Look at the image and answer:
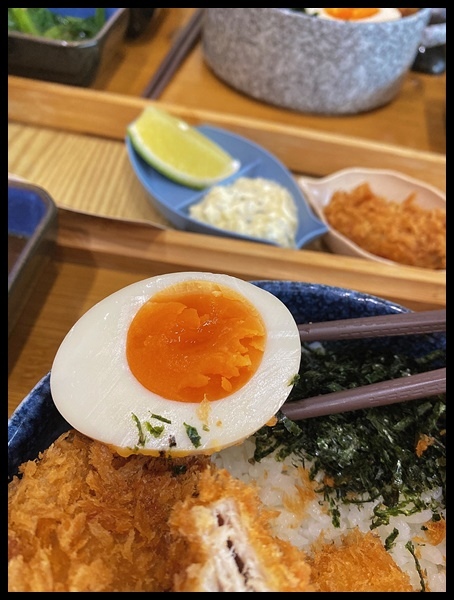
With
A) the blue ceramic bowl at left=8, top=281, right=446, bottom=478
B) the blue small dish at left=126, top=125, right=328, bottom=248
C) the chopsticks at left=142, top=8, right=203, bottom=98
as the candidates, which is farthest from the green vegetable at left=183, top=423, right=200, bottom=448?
the chopsticks at left=142, top=8, right=203, bottom=98

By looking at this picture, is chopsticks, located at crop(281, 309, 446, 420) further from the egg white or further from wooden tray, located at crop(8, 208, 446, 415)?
the egg white

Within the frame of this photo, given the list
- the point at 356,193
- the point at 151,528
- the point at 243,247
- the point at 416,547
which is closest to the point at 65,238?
the point at 243,247

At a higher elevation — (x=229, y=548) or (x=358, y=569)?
(x=229, y=548)

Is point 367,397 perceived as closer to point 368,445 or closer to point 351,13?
point 368,445

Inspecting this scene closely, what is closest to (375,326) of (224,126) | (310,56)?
(224,126)

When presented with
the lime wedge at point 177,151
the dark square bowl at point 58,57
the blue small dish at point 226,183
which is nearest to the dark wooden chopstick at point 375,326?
the blue small dish at point 226,183
